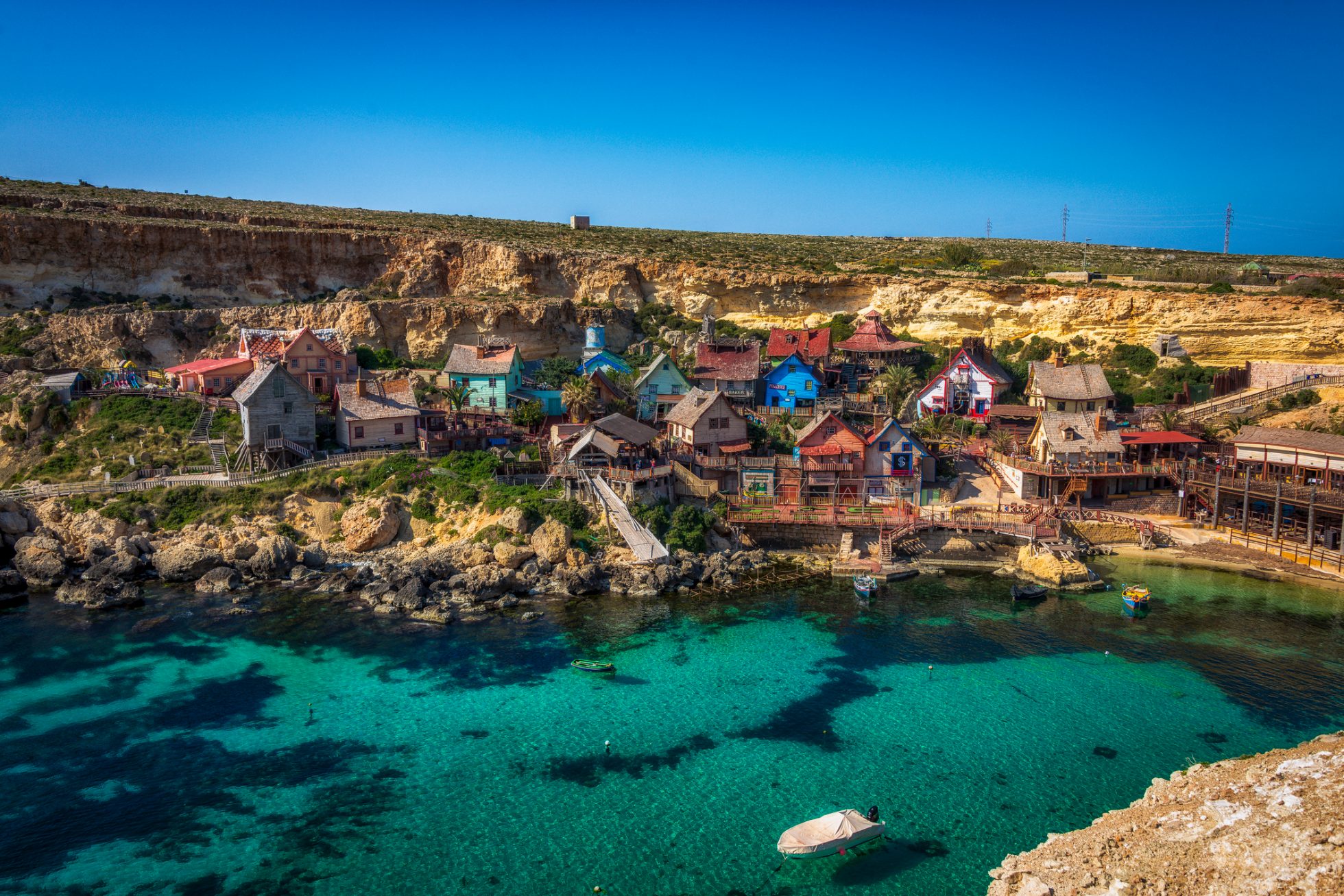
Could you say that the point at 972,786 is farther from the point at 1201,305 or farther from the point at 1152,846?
the point at 1201,305

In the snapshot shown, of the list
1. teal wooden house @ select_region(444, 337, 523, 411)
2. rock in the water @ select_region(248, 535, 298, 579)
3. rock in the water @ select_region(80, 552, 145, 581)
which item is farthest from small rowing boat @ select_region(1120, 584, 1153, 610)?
rock in the water @ select_region(80, 552, 145, 581)

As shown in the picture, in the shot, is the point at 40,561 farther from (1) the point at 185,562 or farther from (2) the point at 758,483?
(2) the point at 758,483

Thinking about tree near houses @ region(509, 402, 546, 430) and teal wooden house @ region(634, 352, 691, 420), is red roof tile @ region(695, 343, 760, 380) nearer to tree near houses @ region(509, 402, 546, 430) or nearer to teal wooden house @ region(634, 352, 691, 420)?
teal wooden house @ region(634, 352, 691, 420)

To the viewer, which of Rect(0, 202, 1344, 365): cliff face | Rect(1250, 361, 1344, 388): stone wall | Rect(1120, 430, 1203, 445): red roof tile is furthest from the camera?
Rect(0, 202, 1344, 365): cliff face

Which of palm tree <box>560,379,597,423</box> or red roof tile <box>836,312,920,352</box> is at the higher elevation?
red roof tile <box>836,312,920,352</box>

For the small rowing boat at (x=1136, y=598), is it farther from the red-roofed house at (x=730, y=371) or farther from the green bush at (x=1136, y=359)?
the green bush at (x=1136, y=359)

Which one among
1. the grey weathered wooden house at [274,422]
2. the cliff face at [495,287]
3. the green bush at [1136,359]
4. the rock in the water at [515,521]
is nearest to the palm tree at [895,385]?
the cliff face at [495,287]

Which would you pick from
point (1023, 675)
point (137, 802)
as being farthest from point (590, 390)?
point (137, 802)
